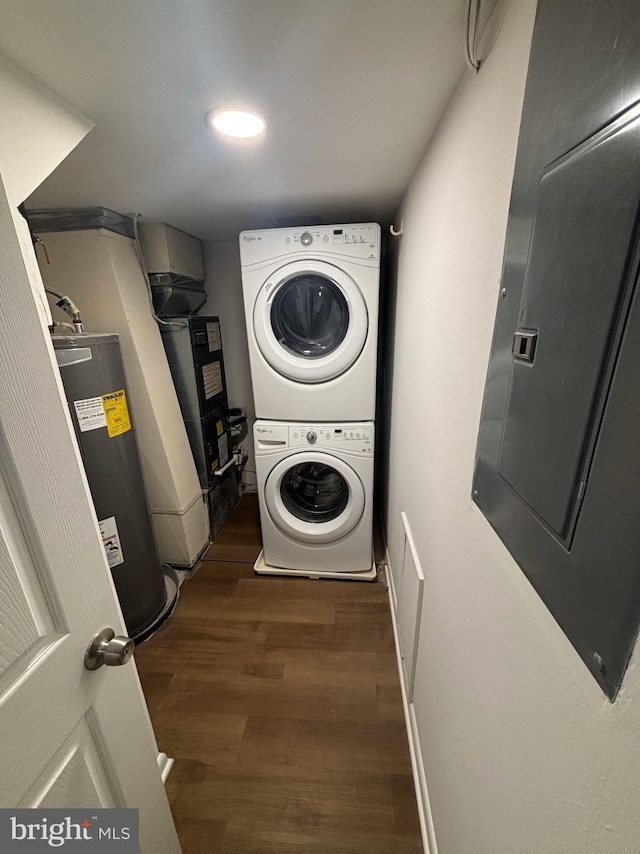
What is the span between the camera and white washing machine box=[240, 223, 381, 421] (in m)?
1.46

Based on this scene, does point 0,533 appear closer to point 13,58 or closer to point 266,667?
point 13,58

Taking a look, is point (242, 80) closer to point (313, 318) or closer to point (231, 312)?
point (313, 318)

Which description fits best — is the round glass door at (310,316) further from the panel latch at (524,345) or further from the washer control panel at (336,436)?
the panel latch at (524,345)

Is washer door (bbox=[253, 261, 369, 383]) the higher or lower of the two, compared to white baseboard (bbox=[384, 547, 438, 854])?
higher

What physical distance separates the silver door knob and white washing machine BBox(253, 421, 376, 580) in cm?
116

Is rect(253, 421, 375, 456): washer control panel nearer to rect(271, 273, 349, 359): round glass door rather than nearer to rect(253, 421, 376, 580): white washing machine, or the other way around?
rect(253, 421, 376, 580): white washing machine

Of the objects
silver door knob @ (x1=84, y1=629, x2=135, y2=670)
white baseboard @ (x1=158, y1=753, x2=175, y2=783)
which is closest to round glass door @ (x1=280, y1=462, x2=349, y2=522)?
white baseboard @ (x1=158, y1=753, x2=175, y2=783)

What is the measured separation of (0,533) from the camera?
0.43 metres

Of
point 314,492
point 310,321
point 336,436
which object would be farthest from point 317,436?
point 310,321

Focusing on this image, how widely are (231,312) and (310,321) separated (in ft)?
3.20

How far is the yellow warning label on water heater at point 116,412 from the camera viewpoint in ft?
4.30

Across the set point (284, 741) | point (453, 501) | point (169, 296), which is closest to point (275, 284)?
point (169, 296)

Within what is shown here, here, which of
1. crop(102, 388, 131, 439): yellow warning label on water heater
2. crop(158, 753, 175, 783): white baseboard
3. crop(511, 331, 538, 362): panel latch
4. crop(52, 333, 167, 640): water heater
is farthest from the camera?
crop(102, 388, 131, 439): yellow warning label on water heater

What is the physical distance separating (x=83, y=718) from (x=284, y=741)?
887 mm
